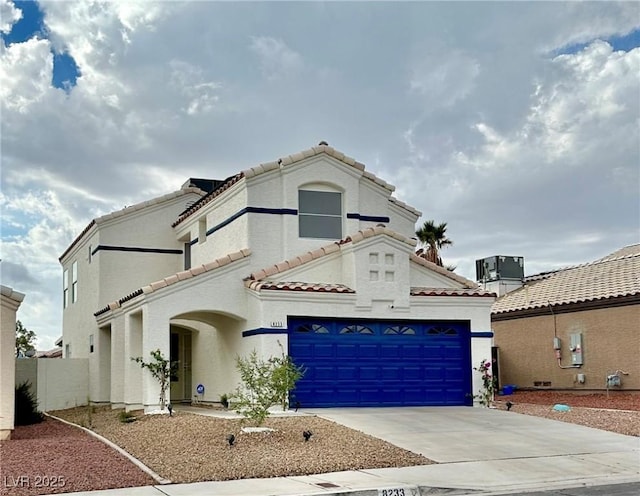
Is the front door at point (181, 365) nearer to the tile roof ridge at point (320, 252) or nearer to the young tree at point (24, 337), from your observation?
the tile roof ridge at point (320, 252)

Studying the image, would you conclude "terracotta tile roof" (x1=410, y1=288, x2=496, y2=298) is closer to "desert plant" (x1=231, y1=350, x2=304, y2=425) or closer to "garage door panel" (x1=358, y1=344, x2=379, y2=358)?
"garage door panel" (x1=358, y1=344, x2=379, y2=358)

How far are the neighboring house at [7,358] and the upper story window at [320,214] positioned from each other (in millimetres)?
8763

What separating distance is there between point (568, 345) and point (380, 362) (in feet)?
28.6

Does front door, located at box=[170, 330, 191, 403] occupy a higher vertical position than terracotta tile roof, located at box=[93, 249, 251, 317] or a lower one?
lower

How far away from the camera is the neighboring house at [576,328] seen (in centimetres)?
2486

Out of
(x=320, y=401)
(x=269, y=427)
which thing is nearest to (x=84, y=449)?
(x=269, y=427)

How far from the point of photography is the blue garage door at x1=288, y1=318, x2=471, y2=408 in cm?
2077

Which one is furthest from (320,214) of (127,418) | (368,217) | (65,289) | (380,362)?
(65,289)

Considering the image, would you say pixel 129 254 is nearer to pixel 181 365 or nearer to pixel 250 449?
pixel 181 365

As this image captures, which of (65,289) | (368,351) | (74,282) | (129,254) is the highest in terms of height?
(129,254)

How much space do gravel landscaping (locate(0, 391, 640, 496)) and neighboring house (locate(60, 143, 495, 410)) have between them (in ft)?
9.08

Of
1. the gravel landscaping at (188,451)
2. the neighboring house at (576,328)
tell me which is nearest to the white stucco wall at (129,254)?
the gravel landscaping at (188,451)

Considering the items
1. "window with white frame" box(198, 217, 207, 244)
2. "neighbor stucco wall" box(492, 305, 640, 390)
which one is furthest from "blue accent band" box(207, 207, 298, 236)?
"neighbor stucco wall" box(492, 305, 640, 390)

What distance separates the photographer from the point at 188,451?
1437cm
